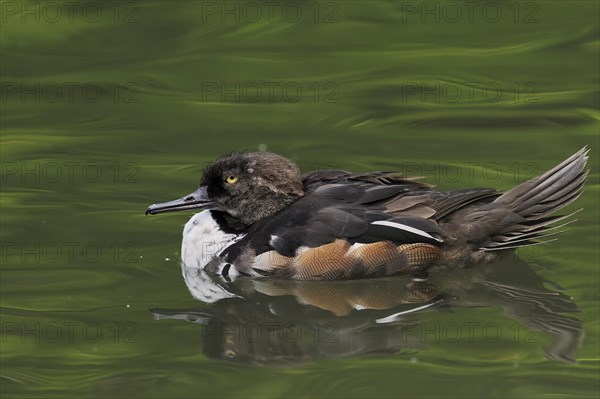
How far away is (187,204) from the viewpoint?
11.6 metres

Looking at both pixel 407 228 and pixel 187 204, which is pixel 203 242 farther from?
pixel 407 228

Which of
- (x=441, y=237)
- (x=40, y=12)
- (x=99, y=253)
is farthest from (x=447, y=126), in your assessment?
(x=40, y=12)

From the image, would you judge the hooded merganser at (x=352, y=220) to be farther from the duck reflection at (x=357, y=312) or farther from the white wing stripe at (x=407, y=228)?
the duck reflection at (x=357, y=312)

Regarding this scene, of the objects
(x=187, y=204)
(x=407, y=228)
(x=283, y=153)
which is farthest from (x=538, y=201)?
(x=283, y=153)

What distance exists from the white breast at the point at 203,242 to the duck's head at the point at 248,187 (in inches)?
7.0

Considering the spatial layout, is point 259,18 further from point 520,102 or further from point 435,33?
point 520,102

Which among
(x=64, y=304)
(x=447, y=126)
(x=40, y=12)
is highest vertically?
(x=40, y=12)

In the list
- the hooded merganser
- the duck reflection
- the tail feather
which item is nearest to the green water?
the duck reflection

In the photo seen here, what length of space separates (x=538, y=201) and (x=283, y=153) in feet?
10.9

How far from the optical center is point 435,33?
16391mm

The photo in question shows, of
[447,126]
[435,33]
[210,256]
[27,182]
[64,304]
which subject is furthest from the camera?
[435,33]

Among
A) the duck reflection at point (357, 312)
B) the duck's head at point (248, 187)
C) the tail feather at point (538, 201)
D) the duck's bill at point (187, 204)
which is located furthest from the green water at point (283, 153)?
the duck's head at point (248, 187)

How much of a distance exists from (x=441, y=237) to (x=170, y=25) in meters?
6.84

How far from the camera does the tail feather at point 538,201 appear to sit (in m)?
11.2
